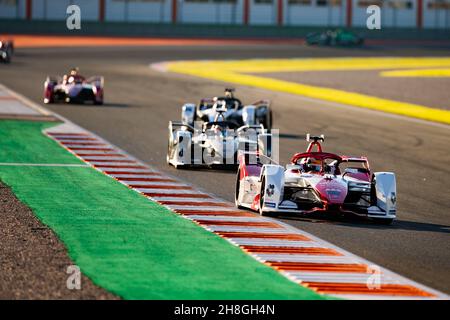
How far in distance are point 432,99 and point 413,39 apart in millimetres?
58132

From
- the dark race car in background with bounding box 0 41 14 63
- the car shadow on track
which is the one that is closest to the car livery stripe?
the car shadow on track

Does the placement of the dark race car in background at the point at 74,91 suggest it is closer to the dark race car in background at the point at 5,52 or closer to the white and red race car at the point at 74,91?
the white and red race car at the point at 74,91

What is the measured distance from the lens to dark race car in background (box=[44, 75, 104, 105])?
4069cm

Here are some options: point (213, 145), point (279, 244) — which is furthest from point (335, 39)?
point (279, 244)

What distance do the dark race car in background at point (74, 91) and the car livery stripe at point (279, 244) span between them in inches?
619

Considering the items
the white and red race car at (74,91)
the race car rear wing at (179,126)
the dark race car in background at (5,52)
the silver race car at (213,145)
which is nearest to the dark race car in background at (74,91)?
the white and red race car at (74,91)

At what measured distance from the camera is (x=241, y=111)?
3172 centimetres

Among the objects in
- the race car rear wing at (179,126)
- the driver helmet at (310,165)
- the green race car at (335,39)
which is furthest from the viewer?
the green race car at (335,39)

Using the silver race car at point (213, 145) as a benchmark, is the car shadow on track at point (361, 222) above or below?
below

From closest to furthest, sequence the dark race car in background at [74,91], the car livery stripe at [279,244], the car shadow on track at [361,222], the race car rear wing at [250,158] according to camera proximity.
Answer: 1. the car livery stripe at [279,244]
2. the car shadow on track at [361,222]
3. the race car rear wing at [250,158]
4. the dark race car in background at [74,91]

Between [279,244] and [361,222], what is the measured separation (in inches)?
105

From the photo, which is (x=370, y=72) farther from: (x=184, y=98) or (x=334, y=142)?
(x=334, y=142)

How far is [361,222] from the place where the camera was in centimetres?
1878

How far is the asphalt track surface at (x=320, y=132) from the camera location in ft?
55.3
